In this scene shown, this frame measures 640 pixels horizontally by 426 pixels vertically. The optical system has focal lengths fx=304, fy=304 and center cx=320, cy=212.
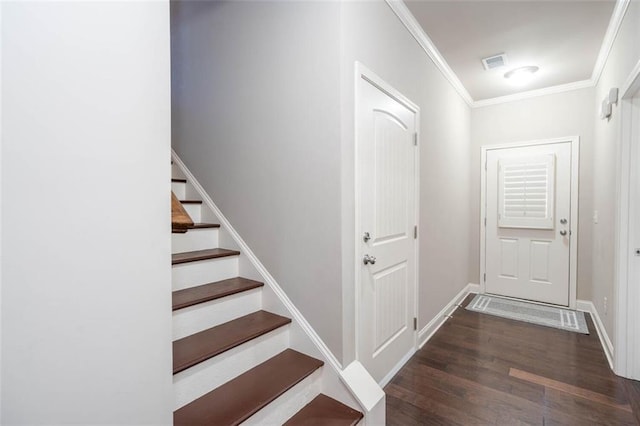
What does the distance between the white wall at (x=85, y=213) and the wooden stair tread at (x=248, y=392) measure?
1.14 ft

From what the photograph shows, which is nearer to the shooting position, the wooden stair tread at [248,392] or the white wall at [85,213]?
the white wall at [85,213]

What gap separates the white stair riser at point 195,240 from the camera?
205cm

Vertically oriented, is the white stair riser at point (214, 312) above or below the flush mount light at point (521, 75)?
below

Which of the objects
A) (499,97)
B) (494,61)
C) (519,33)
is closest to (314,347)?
(519,33)

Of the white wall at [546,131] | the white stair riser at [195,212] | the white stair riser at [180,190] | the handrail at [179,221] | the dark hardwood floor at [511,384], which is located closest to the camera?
the handrail at [179,221]

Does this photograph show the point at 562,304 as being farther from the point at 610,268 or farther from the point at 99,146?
the point at 99,146

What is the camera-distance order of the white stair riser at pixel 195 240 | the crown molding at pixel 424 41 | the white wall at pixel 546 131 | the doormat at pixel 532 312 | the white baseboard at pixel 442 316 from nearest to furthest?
the white stair riser at pixel 195 240
the crown molding at pixel 424 41
the white baseboard at pixel 442 316
the doormat at pixel 532 312
the white wall at pixel 546 131

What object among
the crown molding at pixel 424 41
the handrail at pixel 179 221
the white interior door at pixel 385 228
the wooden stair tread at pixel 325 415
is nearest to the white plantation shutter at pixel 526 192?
the crown molding at pixel 424 41

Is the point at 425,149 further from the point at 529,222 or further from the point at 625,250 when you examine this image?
the point at 529,222

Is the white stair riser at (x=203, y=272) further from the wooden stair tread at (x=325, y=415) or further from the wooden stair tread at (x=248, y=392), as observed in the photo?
the wooden stair tread at (x=325, y=415)

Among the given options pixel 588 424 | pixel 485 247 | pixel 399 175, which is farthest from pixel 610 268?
pixel 399 175

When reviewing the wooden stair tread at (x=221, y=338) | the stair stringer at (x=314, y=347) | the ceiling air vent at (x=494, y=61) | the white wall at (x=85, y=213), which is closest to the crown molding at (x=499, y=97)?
the ceiling air vent at (x=494, y=61)

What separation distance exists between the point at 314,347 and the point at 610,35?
3.39 meters

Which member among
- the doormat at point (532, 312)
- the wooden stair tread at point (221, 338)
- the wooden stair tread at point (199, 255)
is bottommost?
the doormat at point (532, 312)
